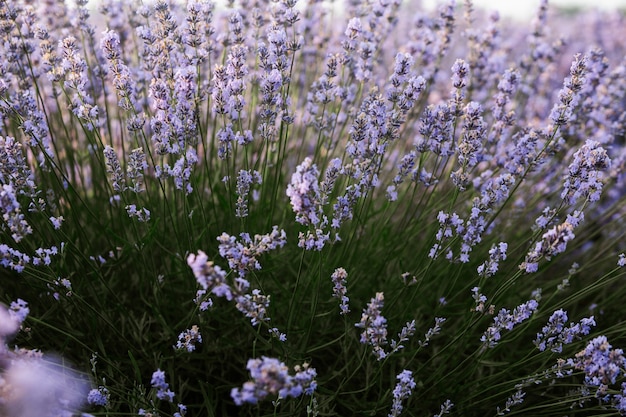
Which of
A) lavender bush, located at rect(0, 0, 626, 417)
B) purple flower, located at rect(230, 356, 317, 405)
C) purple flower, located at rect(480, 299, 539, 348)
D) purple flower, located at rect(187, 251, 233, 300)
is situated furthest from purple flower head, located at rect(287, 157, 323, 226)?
purple flower, located at rect(480, 299, 539, 348)

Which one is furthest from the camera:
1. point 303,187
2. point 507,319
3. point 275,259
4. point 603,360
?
point 275,259

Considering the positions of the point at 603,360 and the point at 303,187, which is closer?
the point at 303,187

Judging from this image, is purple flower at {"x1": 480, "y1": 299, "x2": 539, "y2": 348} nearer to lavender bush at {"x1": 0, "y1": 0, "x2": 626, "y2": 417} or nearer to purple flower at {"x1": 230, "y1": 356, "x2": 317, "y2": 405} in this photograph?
lavender bush at {"x1": 0, "y1": 0, "x2": 626, "y2": 417}

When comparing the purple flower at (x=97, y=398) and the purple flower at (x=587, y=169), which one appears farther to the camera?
the purple flower at (x=587, y=169)

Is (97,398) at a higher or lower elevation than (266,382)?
higher

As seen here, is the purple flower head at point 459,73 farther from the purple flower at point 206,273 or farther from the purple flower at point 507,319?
the purple flower at point 206,273

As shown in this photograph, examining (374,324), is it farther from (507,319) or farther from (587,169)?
(587,169)

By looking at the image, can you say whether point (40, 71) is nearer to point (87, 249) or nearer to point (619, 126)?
point (87, 249)

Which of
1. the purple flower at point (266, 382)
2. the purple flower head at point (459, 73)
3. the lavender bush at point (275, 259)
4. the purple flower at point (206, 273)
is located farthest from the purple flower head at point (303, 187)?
the purple flower head at point (459, 73)

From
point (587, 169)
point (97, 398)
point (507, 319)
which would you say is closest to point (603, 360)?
point (507, 319)

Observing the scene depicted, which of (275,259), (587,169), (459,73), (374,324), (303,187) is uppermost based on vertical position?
(459,73)

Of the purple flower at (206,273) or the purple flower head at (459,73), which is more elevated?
the purple flower head at (459,73)

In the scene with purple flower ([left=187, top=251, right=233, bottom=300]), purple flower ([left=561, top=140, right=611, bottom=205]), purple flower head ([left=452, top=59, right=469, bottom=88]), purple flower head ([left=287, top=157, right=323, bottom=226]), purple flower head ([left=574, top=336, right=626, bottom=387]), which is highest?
purple flower head ([left=452, top=59, right=469, bottom=88])

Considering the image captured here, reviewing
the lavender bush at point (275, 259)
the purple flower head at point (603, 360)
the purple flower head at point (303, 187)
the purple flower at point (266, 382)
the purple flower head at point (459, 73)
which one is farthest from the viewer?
the purple flower head at point (459, 73)
